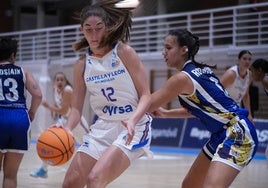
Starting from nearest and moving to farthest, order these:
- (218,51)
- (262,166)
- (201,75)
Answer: (201,75) → (262,166) → (218,51)

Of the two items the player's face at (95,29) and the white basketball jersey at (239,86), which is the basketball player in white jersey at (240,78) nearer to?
the white basketball jersey at (239,86)

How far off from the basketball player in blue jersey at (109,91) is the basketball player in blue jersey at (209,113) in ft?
0.76

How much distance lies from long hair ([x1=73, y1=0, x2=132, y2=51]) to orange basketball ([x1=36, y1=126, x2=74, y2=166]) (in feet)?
3.15

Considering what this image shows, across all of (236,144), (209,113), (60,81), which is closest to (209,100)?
(209,113)

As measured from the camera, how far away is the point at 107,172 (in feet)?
13.2

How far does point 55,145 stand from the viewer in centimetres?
475

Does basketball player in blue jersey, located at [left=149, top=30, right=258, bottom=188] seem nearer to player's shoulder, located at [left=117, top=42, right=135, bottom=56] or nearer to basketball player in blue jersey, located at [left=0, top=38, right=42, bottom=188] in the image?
player's shoulder, located at [left=117, top=42, right=135, bottom=56]

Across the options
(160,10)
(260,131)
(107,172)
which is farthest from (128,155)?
(160,10)

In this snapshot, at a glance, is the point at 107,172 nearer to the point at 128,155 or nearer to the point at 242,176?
the point at 128,155

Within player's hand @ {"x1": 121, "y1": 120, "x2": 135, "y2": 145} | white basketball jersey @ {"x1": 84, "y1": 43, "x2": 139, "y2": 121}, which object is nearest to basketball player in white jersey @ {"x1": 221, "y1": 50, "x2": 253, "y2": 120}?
white basketball jersey @ {"x1": 84, "y1": 43, "x2": 139, "y2": 121}

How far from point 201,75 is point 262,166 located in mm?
7081

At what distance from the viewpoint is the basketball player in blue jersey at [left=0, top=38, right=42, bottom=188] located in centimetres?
529

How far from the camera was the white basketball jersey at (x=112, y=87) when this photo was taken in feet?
14.1

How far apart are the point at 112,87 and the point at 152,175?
199 inches
